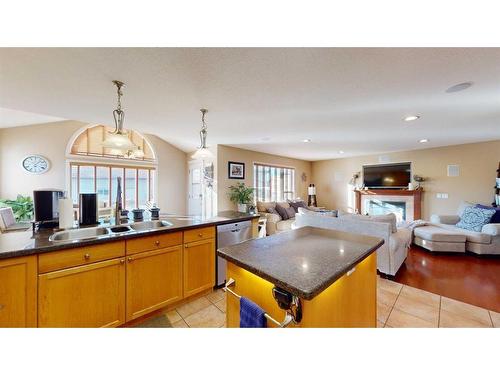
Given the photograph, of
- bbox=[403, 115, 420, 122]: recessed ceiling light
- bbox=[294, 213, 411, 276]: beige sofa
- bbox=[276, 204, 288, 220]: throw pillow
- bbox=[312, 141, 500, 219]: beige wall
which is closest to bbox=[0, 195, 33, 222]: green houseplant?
bbox=[276, 204, 288, 220]: throw pillow

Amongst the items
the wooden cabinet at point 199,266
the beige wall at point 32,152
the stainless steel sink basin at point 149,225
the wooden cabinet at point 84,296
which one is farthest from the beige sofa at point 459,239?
the beige wall at point 32,152

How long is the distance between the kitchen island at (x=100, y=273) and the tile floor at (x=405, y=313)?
15cm

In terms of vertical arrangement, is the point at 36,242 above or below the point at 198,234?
above

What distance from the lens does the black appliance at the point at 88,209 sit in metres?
1.94

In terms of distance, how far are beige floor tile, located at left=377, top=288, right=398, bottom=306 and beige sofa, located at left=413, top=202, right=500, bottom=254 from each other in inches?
81.2

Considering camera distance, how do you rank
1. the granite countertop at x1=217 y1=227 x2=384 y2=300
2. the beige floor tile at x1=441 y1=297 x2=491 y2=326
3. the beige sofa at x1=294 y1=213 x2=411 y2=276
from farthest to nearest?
the beige sofa at x1=294 y1=213 x2=411 y2=276, the beige floor tile at x1=441 y1=297 x2=491 y2=326, the granite countertop at x1=217 y1=227 x2=384 y2=300

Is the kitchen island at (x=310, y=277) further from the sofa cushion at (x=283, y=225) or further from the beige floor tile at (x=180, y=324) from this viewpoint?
the sofa cushion at (x=283, y=225)

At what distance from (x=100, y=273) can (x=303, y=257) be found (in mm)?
1505

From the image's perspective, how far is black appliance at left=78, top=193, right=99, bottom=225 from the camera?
194 cm

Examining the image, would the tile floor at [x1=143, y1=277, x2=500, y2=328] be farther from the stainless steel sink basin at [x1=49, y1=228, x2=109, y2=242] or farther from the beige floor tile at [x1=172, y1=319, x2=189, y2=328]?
the stainless steel sink basin at [x1=49, y1=228, x2=109, y2=242]

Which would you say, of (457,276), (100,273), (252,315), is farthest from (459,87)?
(100,273)

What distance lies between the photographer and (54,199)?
1.84 m

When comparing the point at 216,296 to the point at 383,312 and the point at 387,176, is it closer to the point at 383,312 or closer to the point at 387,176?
the point at 383,312

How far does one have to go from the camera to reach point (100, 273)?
147cm
